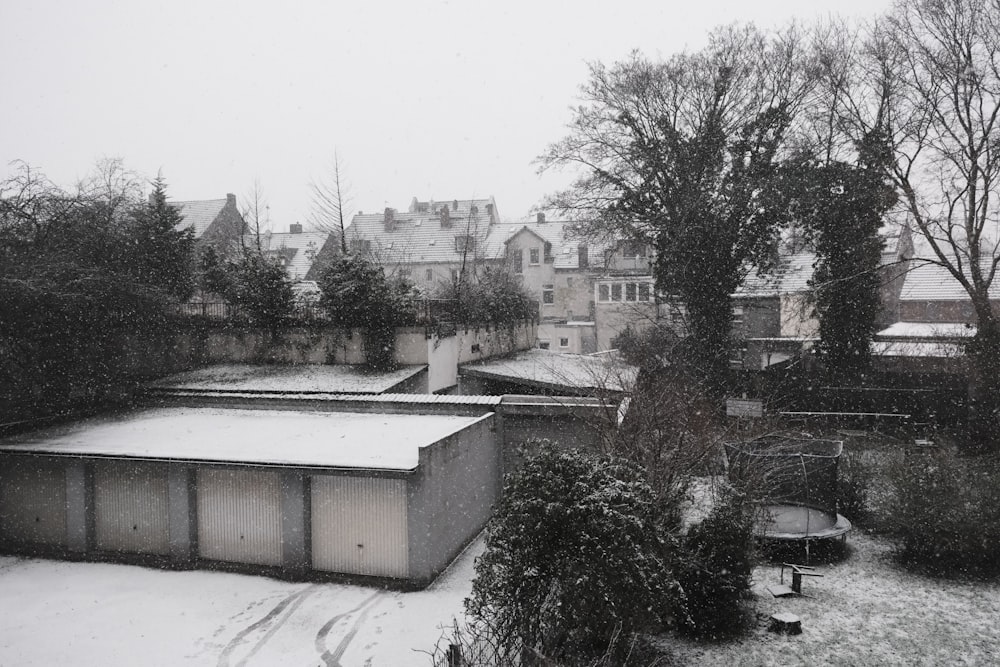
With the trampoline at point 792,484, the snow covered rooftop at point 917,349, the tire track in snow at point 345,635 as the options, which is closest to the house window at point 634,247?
the snow covered rooftop at point 917,349

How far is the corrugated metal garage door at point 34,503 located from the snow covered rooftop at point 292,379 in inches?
204

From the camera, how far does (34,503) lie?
13.2m

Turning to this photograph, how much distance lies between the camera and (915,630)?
9.39m

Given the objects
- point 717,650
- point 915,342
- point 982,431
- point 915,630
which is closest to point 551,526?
point 717,650

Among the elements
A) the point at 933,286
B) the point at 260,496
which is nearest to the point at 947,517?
the point at 260,496

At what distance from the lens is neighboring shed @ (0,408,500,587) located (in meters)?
11.3

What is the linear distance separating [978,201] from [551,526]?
18.9 meters

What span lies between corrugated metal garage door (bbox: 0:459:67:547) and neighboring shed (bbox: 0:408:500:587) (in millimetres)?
21

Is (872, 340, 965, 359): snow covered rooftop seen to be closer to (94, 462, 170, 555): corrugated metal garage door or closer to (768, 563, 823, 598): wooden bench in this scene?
(768, 563, 823, 598): wooden bench

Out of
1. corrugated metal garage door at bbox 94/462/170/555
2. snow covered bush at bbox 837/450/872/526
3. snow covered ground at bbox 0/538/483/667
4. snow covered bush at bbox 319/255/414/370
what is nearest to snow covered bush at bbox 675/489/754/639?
snow covered ground at bbox 0/538/483/667

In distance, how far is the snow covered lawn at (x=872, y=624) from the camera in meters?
8.62

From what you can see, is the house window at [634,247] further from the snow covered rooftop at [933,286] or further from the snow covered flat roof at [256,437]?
the snow covered rooftop at [933,286]

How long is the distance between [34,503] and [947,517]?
17.7 meters

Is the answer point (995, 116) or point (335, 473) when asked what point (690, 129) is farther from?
point (335, 473)
